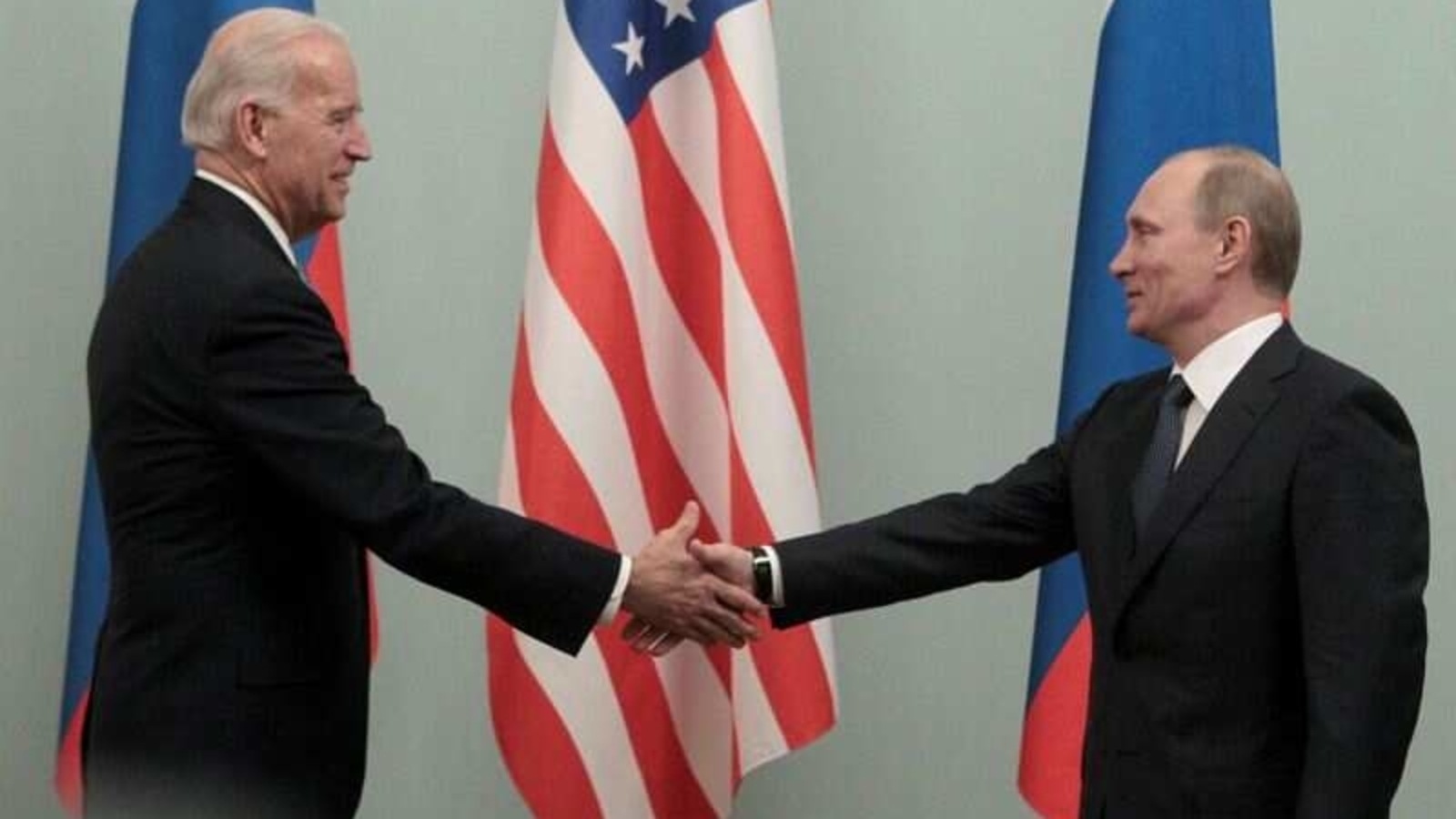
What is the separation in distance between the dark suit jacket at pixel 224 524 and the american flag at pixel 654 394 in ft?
2.76

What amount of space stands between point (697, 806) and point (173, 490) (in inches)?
49.1

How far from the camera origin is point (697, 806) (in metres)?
3.58

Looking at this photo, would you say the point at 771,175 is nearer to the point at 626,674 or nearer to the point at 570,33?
the point at 570,33

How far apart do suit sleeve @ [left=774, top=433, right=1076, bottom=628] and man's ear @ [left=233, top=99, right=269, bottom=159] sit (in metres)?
0.93

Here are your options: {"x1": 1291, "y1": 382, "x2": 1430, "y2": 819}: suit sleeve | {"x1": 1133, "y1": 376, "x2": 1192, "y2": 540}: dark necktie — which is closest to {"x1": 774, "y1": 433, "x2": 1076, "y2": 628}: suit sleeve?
{"x1": 1133, "y1": 376, "x2": 1192, "y2": 540}: dark necktie

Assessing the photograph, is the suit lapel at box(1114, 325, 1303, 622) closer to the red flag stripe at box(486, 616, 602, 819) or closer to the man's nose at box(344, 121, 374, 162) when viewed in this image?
the man's nose at box(344, 121, 374, 162)

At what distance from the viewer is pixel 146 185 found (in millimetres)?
3602

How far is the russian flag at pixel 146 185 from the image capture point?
3604 millimetres

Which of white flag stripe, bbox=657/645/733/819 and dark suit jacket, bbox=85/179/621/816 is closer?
dark suit jacket, bbox=85/179/621/816

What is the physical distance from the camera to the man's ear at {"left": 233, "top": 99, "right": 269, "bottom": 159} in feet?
8.87

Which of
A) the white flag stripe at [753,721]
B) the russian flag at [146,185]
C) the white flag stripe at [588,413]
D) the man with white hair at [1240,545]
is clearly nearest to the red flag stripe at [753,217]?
the white flag stripe at [588,413]

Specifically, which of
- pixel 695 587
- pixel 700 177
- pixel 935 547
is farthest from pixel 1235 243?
pixel 700 177

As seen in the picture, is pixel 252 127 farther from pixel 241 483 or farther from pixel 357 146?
pixel 241 483

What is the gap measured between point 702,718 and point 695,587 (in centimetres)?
46
